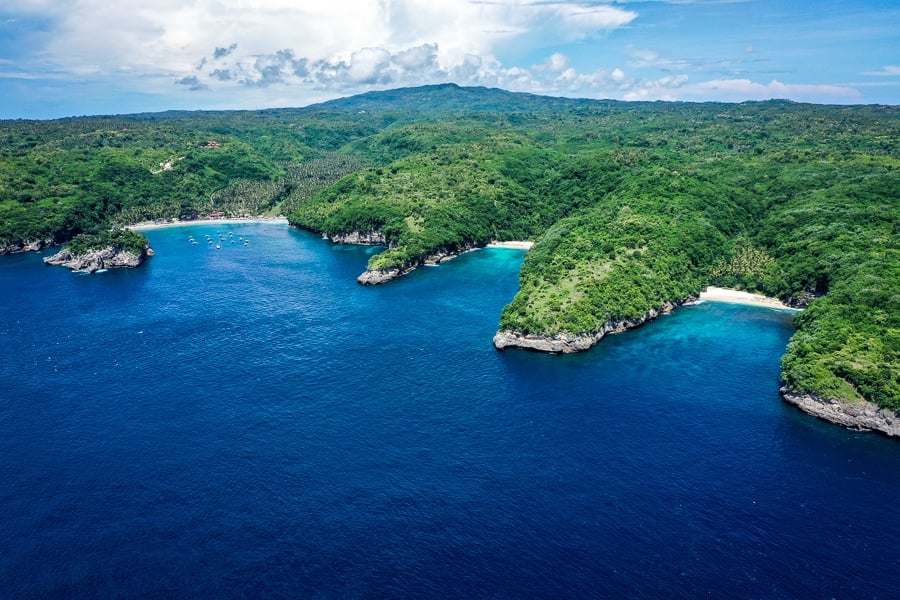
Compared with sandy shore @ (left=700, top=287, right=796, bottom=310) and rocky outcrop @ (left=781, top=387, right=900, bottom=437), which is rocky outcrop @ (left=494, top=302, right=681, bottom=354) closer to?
rocky outcrop @ (left=781, top=387, right=900, bottom=437)

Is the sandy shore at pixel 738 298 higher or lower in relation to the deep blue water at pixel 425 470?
higher

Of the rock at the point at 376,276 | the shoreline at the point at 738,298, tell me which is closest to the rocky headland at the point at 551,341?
the shoreline at the point at 738,298

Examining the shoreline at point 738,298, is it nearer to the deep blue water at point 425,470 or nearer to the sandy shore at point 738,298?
the sandy shore at point 738,298

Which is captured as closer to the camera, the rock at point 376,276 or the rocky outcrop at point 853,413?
the rocky outcrop at point 853,413

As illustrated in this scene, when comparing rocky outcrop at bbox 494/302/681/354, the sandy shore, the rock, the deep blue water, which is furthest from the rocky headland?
the rock

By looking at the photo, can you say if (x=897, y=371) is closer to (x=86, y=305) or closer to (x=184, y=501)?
(x=184, y=501)
